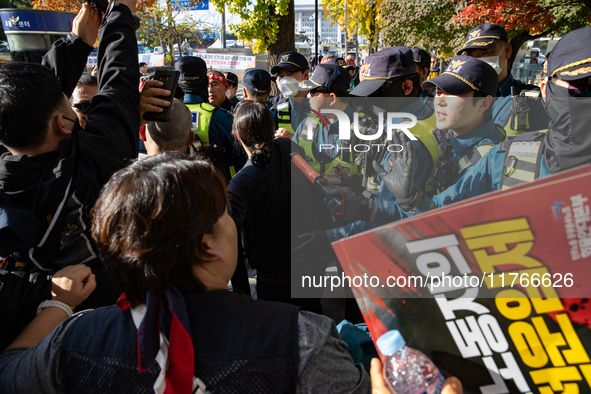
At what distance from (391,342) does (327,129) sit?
2148 millimetres

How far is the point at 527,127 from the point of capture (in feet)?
7.49

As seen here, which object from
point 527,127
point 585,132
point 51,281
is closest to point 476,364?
point 585,132

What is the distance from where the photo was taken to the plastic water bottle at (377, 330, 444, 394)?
892 mm

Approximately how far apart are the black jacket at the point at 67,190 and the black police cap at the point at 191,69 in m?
2.35

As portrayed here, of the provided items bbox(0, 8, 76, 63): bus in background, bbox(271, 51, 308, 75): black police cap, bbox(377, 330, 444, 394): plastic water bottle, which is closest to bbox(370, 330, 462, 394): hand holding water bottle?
bbox(377, 330, 444, 394): plastic water bottle

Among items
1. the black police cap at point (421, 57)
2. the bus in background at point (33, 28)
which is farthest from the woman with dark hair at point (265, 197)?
the bus in background at point (33, 28)

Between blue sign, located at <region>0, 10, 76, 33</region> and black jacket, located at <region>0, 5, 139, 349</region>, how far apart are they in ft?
30.4

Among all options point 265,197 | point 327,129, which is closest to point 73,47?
point 265,197

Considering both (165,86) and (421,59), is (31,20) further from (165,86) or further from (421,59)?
(165,86)

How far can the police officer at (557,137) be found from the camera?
154cm

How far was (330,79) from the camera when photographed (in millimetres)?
3303

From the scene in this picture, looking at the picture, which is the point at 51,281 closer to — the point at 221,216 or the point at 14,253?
the point at 14,253

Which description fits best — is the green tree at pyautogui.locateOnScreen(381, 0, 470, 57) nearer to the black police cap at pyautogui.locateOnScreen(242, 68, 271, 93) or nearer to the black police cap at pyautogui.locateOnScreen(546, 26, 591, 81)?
the black police cap at pyautogui.locateOnScreen(242, 68, 271, 93)

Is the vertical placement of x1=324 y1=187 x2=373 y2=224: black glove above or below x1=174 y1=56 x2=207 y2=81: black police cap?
below
